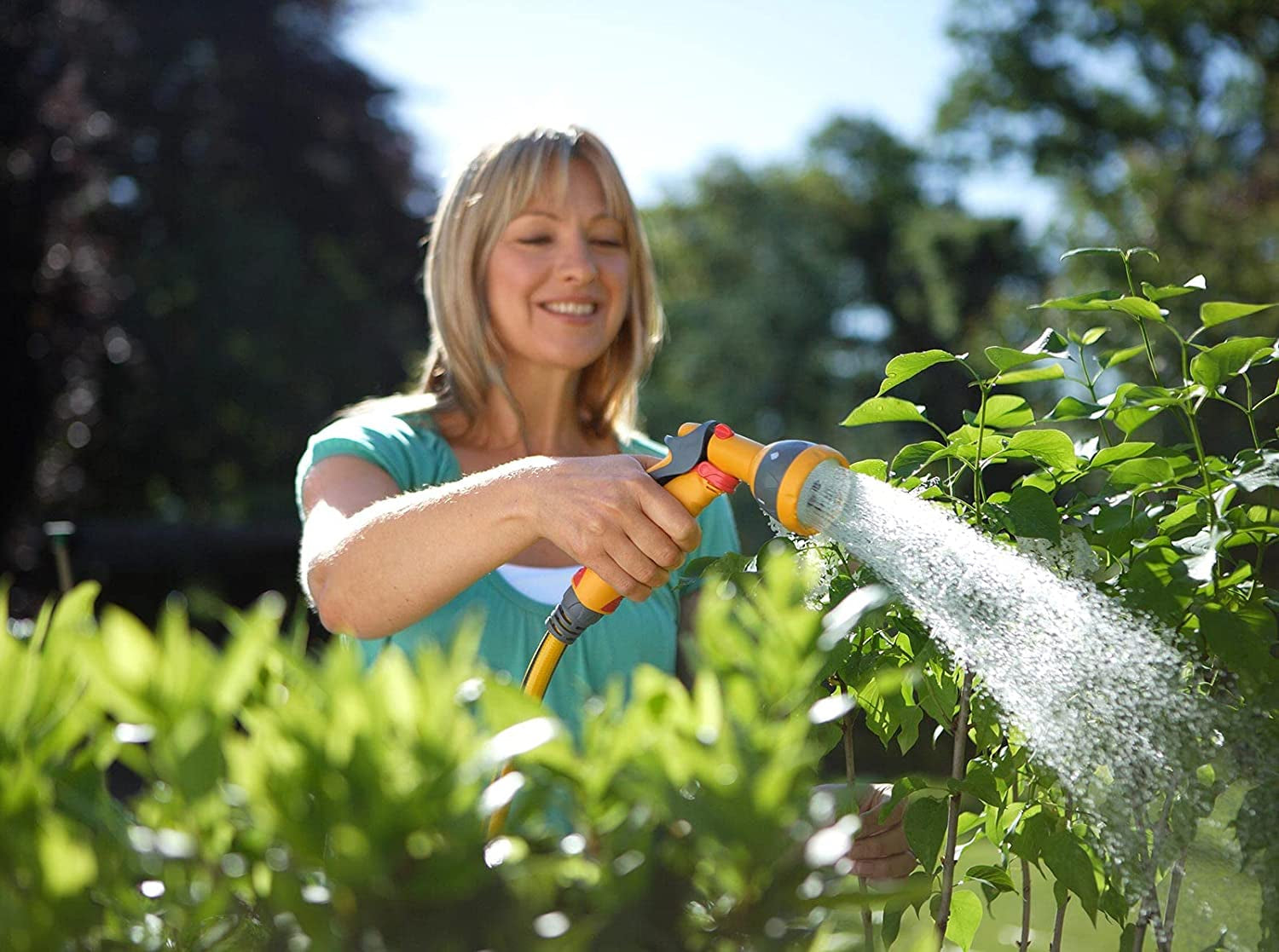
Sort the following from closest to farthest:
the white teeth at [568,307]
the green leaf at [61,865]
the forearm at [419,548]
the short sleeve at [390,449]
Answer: the green leaf at [61,865], the forearm at [419,548], the short sleeve at [390,449], the white teeth at [568,307]

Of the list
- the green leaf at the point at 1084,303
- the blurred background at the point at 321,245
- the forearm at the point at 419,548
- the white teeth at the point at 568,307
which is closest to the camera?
the green leaf at the point at 1084,303

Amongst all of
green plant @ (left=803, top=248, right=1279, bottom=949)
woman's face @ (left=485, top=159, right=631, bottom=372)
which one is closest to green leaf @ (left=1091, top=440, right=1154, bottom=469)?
green plant @ (left=803, top=248, right=1279, bottom=949)

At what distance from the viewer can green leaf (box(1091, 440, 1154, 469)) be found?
1.18 meters

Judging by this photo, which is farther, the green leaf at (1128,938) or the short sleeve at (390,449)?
the short sleeve at (390,449)

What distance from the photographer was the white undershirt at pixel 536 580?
8.25ft

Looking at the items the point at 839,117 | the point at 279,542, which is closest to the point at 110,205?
the point at 279,542

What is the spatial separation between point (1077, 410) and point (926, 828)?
42cm

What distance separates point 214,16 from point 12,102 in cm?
487

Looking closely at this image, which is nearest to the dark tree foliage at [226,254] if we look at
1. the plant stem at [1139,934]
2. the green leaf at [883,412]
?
the green leaf at [883,412]

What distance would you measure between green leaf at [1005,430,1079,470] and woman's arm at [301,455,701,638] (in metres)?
0.31

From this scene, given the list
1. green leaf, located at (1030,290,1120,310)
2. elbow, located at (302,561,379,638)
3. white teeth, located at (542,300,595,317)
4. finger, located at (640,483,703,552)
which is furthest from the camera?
white teeth, located at (542,300,595,317)

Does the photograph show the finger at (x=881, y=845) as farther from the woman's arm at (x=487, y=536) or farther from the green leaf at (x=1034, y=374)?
the green leaf at (x=1034, y=374)

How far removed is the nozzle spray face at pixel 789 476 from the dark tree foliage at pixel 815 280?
1788cm

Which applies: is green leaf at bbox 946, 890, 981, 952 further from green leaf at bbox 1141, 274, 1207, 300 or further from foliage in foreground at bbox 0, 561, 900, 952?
foliage in foreground at bbox 0, 561, 900, 952
